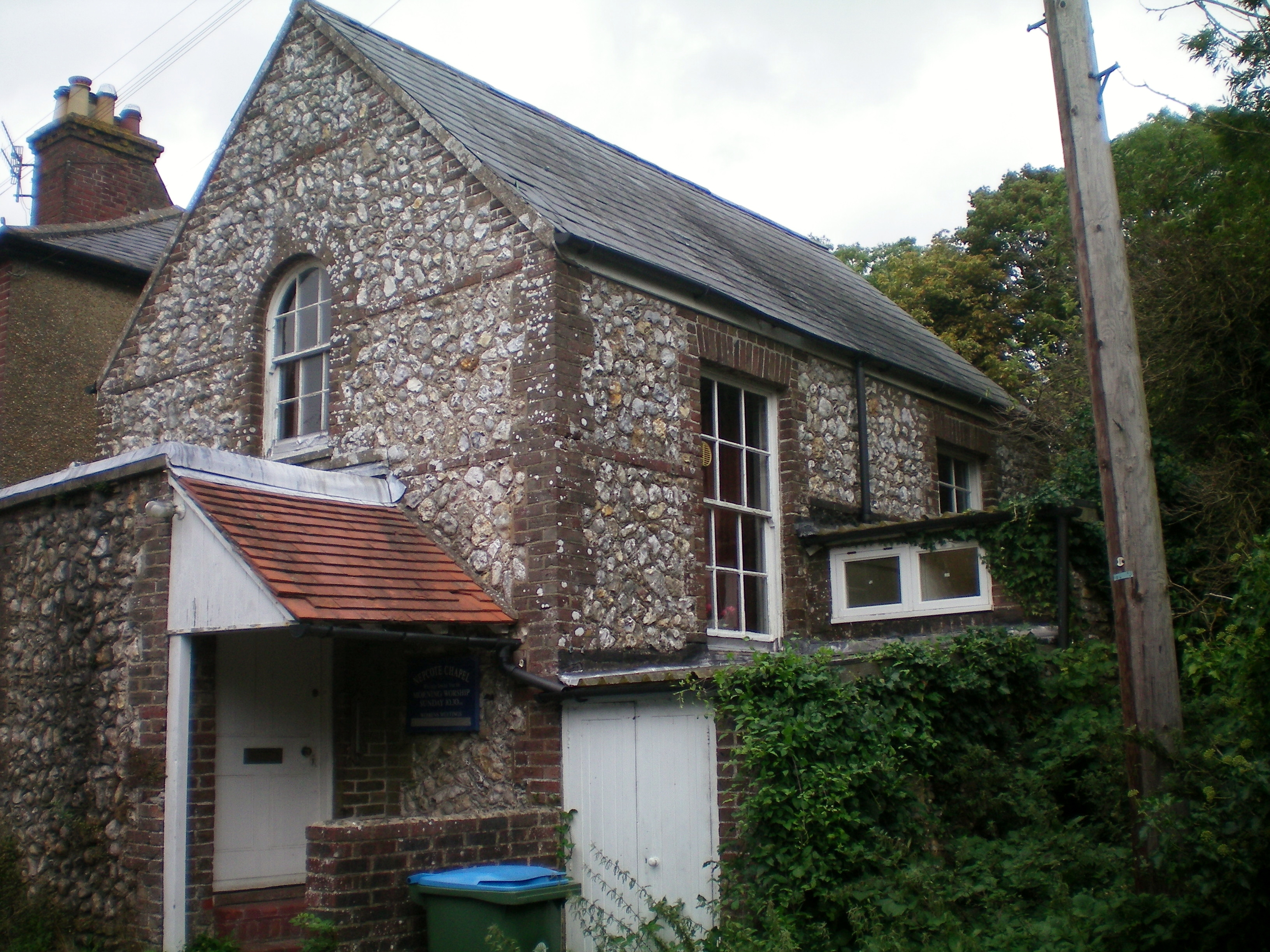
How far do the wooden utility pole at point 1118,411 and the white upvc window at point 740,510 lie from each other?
3933 millimetres

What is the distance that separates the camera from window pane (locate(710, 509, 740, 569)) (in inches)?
407

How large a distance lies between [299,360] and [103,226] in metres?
6.92

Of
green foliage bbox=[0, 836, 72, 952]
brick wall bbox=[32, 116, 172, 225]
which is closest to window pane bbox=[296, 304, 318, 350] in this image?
green foliage bbox=[0, 836, 72, 952]

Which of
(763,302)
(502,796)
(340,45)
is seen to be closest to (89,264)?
(340,45)

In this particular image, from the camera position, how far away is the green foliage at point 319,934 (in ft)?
21.9

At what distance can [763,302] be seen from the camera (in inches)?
438

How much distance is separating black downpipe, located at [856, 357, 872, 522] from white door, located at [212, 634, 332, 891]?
546 cm

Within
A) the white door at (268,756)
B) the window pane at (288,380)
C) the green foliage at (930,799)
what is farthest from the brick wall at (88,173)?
the green foliage at (930,799)

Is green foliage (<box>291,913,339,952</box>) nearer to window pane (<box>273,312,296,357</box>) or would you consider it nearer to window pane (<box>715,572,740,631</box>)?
window pane (<box>715,572,740,631</box>)

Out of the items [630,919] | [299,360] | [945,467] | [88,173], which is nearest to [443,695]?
[630,919]

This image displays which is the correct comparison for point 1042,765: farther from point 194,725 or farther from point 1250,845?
point 194,725

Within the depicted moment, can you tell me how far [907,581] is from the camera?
10.6 metres

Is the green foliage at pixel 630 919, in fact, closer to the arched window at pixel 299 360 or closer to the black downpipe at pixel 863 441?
the arched window at pixel 299 360

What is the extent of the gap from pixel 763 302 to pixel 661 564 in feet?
9.96
